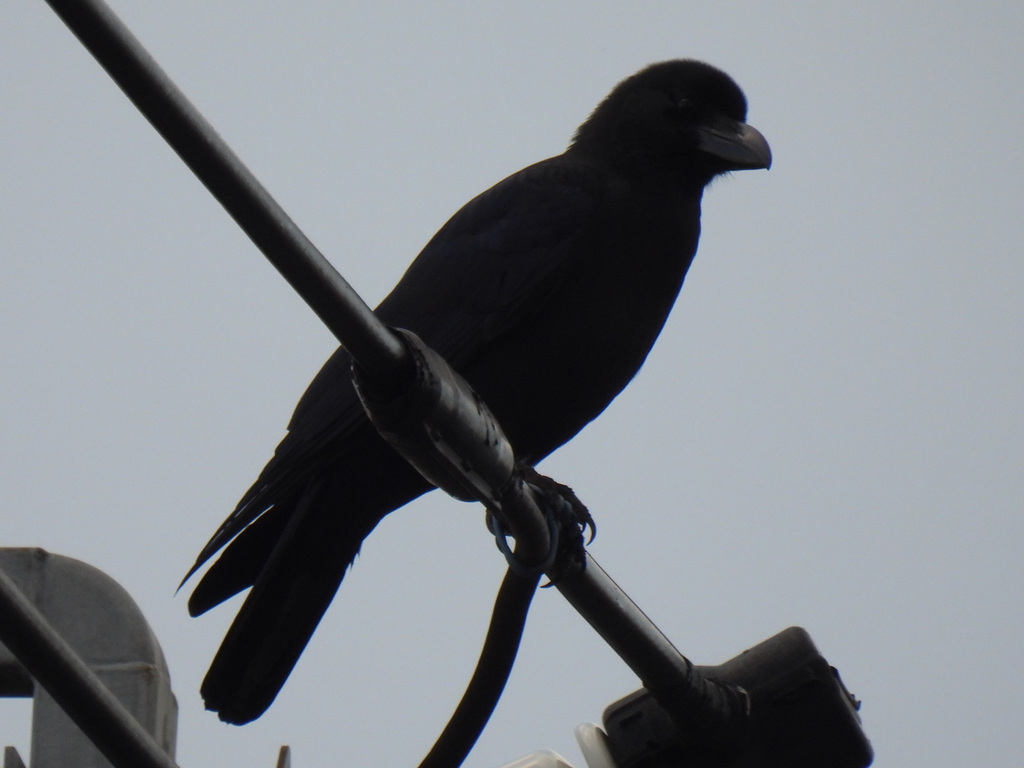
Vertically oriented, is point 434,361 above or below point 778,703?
above

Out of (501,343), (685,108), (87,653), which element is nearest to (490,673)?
(87,653)

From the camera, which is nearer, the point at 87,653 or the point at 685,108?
the point at 87,653

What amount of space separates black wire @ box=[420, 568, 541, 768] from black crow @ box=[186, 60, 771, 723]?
1166mm

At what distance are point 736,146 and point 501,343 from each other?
1.20m

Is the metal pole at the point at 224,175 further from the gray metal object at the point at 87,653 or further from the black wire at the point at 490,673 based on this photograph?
the gray metal object at the point at 87,653

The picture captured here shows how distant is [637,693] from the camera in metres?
2.78

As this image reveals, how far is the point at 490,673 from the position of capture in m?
2.41

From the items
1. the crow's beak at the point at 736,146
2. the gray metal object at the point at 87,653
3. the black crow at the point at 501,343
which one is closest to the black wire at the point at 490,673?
the gray metal object at the point at 87,653

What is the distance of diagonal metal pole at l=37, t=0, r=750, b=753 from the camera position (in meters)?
1.59

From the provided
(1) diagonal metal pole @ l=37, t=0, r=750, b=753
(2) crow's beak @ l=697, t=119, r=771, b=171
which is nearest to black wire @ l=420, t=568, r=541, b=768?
(1) diagonal metal pole @ l=37, t=0, r=750, b=753

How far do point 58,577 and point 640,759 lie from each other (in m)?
1.18

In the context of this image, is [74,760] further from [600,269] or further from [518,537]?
[600,269]

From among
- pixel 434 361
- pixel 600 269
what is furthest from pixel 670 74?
pixel 434 361

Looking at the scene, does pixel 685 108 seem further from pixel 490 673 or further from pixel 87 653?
pixel 87 653
